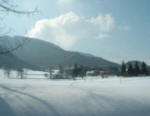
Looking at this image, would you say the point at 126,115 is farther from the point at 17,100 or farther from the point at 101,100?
the point at 17,100

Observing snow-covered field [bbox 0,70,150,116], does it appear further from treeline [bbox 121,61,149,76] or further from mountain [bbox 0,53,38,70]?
treeline [bbox 121,61,149,76]

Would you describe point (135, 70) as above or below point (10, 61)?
below

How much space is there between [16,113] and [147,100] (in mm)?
3274

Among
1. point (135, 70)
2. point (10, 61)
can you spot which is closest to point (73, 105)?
point (10, 61)

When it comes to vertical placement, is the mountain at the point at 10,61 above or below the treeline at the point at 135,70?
above

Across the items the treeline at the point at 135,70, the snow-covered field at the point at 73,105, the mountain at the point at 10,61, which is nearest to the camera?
the snow-covered field at the point at 73,105

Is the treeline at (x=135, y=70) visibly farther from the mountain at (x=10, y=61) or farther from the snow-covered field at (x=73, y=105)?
the snow-covered field at (x=73, y=105)

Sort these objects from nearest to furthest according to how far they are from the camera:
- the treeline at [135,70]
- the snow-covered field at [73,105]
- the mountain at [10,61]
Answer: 1. the snow-covered field at [73,105]
2. the mountain at [10,61]
3. the treeline at [135,70]

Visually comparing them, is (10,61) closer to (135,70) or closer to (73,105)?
(135,70)

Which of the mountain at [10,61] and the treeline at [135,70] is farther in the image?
the treeline at [135,70]

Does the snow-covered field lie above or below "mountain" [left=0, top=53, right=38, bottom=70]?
below

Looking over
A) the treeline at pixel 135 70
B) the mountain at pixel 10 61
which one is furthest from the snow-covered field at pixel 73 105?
the treeline at pixel 135 70

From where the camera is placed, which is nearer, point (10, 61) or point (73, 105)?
point (73, 105)

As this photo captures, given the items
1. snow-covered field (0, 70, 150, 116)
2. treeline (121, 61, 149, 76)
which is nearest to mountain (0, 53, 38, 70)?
snow-covered field (0, 70, 150, 116)
